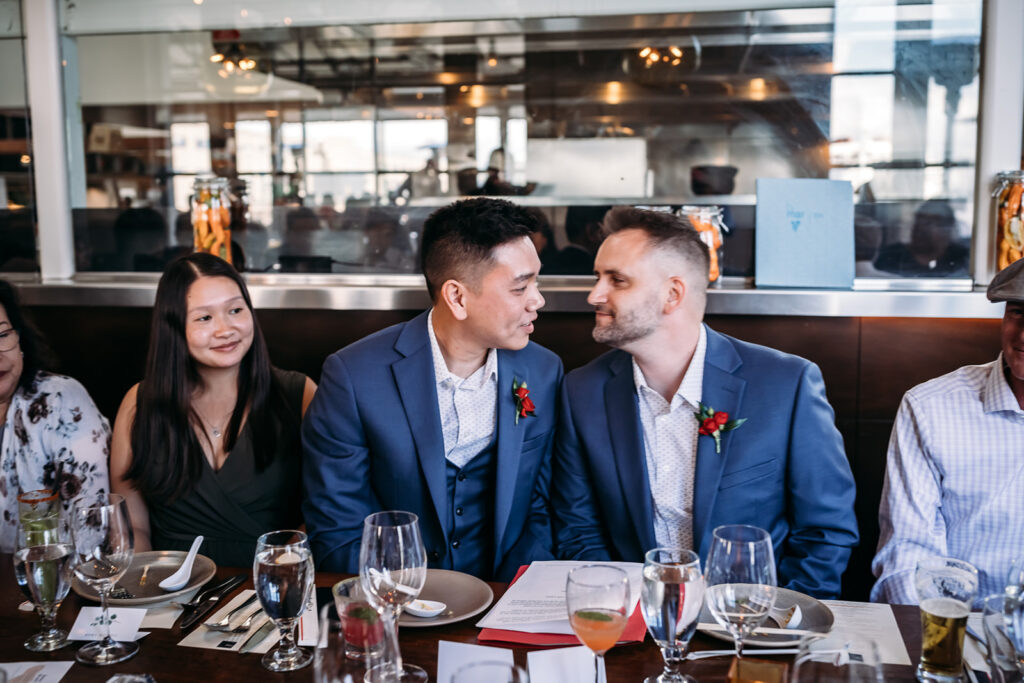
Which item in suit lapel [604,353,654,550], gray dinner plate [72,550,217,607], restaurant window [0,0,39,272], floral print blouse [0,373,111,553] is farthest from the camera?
restaurant window [0,0,39,272]

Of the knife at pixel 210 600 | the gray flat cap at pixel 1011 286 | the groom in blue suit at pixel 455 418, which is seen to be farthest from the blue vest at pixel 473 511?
the gray flat cap at pixel 1011 286

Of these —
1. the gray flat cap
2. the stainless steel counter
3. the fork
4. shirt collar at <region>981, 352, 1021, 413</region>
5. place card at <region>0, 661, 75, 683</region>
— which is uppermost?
the gray flat cap

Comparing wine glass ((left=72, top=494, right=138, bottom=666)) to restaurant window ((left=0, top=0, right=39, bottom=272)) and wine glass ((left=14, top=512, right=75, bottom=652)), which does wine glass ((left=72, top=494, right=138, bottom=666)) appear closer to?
wine glass ((left=14, top=512, right=75, bottom=652))

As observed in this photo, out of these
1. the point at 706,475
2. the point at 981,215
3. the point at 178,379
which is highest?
the point at 981,215

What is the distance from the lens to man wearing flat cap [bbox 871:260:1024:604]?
78.7 inches

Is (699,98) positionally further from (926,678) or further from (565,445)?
(926,678)

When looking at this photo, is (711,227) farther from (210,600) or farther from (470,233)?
(210,600)

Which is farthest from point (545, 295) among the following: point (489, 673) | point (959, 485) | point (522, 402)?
point (489, 673)

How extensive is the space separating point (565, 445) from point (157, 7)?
2.74 meters

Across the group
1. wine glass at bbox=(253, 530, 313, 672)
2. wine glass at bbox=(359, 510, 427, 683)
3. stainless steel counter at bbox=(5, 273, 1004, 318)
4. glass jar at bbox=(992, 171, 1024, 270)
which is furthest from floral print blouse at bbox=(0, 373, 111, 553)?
glass jar at bbox=(992, 171, 1024, 270)

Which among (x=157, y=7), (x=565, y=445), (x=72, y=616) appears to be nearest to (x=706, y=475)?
(x=565, y=445)

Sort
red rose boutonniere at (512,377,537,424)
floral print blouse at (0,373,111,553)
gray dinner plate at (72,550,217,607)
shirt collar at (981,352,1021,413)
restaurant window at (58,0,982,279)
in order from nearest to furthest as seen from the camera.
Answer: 1. gray dinner plate at (72,550,217,607)
2. shirt collar at (981,352,1021,413)
3. red rose boutonniere at (512,377,537,424)
4. floral print blouse at (0,373,111,553)
5. restaurant window at (58,0,982,279)

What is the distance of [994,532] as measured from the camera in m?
2.01

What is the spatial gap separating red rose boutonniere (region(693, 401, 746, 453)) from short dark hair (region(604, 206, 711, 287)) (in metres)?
0.40
